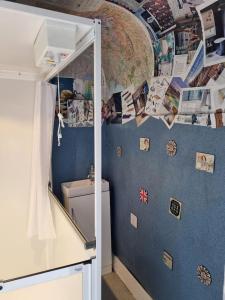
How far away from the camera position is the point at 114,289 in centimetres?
223

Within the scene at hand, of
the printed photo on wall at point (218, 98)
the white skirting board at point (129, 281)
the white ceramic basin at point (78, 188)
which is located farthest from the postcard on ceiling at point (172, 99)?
the white skirting board at point (129, 281)

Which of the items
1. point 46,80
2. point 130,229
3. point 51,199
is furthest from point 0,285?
point 46,80

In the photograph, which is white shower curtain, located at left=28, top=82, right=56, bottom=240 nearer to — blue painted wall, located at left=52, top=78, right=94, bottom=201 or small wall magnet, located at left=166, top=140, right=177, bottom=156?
blue painted wall, located at left=52, top=78, right=94, bottom=201

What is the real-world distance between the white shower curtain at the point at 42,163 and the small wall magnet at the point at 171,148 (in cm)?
96

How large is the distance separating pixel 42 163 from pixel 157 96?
3.49 feet

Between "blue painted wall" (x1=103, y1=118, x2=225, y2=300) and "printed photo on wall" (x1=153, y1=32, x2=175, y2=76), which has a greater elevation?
"printed photo on wall" (x1=153, y1=32, x2=175, y2=76)

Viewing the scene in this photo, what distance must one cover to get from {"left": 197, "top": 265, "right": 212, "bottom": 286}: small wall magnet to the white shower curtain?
1088mm

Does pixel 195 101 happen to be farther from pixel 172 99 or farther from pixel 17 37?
pixel 17 37

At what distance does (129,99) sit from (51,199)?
1.10 m

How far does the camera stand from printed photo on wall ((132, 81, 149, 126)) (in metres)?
1.83

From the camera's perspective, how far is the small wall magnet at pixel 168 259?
Result: 1.67 meters

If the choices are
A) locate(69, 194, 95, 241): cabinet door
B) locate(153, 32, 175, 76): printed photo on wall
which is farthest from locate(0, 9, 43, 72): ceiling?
locate(69, 194, 95, 241): cabinet door

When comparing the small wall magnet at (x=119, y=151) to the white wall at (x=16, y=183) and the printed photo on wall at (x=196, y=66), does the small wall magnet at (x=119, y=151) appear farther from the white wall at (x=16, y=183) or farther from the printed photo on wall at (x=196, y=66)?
the printed photo on wall at (x=196, y=66)

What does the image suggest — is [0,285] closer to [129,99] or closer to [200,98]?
[200,98]
